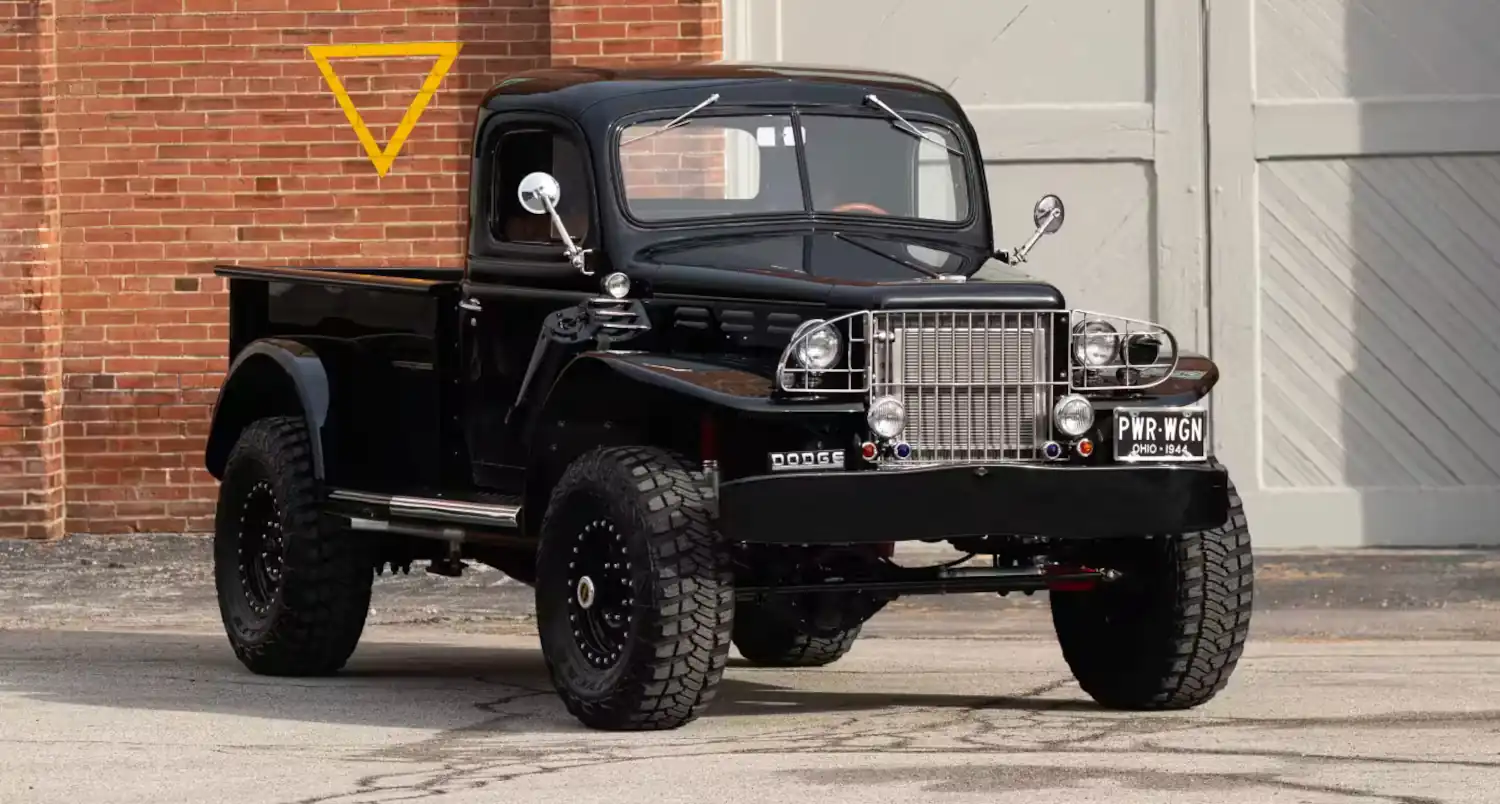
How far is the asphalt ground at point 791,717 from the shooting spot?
7.01 meters

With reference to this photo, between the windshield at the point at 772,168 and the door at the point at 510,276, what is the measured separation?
219 millimetres

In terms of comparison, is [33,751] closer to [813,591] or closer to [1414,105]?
[813,591]

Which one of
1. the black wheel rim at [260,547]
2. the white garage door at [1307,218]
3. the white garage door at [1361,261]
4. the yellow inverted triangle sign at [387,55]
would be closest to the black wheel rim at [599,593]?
the black wheel rim at [260,547]

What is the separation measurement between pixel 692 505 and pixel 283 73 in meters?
7.41

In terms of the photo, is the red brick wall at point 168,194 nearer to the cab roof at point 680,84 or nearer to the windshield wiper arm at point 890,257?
the cab roof at point 680,84

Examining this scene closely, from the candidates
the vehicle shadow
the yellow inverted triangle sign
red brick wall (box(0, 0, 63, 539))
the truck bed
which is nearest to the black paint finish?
the truck bed

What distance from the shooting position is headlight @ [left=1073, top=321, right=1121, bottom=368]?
8.09 meters

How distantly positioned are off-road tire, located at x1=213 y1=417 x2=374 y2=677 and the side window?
1184 mm

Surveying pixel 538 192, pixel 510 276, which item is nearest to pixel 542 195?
pixel 538 192

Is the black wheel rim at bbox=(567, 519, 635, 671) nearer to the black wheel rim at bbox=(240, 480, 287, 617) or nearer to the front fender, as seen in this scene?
the front fender

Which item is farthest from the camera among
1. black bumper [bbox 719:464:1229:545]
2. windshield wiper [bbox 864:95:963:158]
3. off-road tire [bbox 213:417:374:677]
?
off-road tire [bbox 213:417:374:677]

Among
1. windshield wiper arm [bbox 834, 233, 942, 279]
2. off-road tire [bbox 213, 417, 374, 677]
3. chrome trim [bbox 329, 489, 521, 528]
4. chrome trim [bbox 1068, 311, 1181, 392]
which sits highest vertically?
windshield wiper arm [bbox 834, 233, 942, 279]

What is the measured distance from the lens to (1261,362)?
45.6 ft

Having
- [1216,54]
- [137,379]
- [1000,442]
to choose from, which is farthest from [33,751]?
[1216,54]
